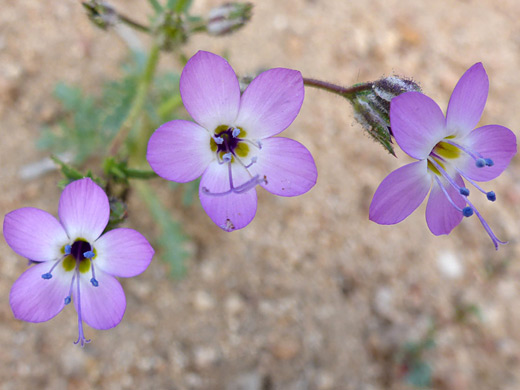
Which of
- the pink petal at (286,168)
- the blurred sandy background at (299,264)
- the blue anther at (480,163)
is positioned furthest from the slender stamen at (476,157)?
the blurred sandy background at (299,264)

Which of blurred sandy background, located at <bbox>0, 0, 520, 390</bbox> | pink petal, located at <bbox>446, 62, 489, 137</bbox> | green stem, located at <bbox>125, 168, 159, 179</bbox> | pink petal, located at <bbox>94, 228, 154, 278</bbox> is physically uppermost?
pink petal, located at <bbox>446, 62, 489, 137</bbox>

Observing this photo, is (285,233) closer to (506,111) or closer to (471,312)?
(471,312)

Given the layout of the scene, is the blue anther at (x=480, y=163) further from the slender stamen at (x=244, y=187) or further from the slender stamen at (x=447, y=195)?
the slender stamen at (x=244, y=187)

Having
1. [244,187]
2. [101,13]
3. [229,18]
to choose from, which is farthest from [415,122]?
[101,13]

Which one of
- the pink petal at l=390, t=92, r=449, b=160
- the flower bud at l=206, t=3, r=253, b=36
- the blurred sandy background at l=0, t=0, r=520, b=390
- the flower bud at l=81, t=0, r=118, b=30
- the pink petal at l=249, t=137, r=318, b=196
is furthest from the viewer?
the blurred sandy background at l=0, t=0, r=520, b=390

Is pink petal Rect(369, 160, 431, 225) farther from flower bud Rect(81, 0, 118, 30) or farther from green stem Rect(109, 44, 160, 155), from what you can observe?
flower bud Rect(81, 0, 118, 30)

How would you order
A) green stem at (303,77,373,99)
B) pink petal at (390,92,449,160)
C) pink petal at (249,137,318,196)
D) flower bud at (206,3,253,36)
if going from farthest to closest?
flower bud at (206,3,253,36) → green stem at (303,77,373,99) → pink petal at (249,137,318,196) → pink petal at (390,92,449,160)

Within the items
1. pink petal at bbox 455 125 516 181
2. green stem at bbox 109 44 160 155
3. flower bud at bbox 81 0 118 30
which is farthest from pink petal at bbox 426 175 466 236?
flower bud at bbox 81 0 118 30
